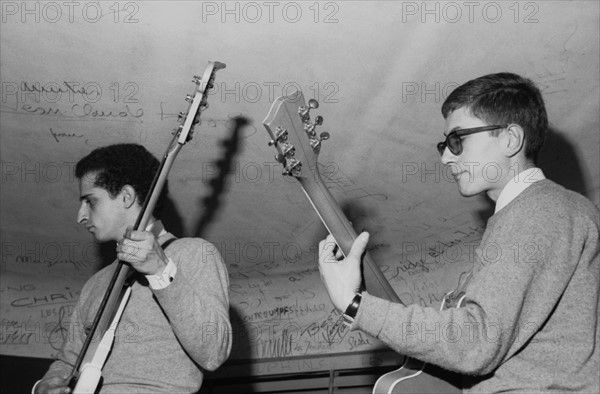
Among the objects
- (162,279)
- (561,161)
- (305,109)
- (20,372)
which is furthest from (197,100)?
(20,372)

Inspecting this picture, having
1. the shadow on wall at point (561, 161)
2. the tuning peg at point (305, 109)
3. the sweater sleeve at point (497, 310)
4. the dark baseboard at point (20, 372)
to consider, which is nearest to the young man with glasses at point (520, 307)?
the sweater sleeve at point (497, 310)

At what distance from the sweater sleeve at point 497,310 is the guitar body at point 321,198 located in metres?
0.28

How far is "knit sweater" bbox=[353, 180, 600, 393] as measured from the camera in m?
1.35

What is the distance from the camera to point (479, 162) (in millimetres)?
1680

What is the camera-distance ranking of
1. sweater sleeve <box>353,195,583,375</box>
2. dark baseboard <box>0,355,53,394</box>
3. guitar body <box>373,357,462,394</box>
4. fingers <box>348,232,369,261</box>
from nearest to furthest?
sweater sleeve <box>353,195,583,375</box>
fingers <box>348,232,369,261</box>
guitar body <box>373,357,462,394</box>
dark baseboard <box>0,355,53,394</box>

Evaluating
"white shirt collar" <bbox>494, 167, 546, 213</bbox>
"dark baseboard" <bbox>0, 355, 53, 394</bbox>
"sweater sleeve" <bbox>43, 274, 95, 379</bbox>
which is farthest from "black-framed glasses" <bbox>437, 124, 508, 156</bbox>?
"dark baseboard" <bbox>0, 355, 53, 394</bbox>

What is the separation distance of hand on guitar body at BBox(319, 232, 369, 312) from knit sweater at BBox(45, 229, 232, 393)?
15.0 inches

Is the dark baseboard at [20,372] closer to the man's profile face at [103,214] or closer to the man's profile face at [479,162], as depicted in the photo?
the man's profile face at [103,214]

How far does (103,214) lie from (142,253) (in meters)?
0.47

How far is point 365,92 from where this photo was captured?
2.95 m

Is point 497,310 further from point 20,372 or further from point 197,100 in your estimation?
point 20,372

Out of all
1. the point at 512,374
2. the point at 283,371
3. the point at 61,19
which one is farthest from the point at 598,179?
the point at 61,19

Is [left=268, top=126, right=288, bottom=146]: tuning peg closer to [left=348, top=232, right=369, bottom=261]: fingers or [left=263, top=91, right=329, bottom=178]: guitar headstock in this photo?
[left=263, top=91, right=329, bottom=178]: guitar headstock

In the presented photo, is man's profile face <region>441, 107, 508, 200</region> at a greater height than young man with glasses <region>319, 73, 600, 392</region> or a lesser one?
greater
